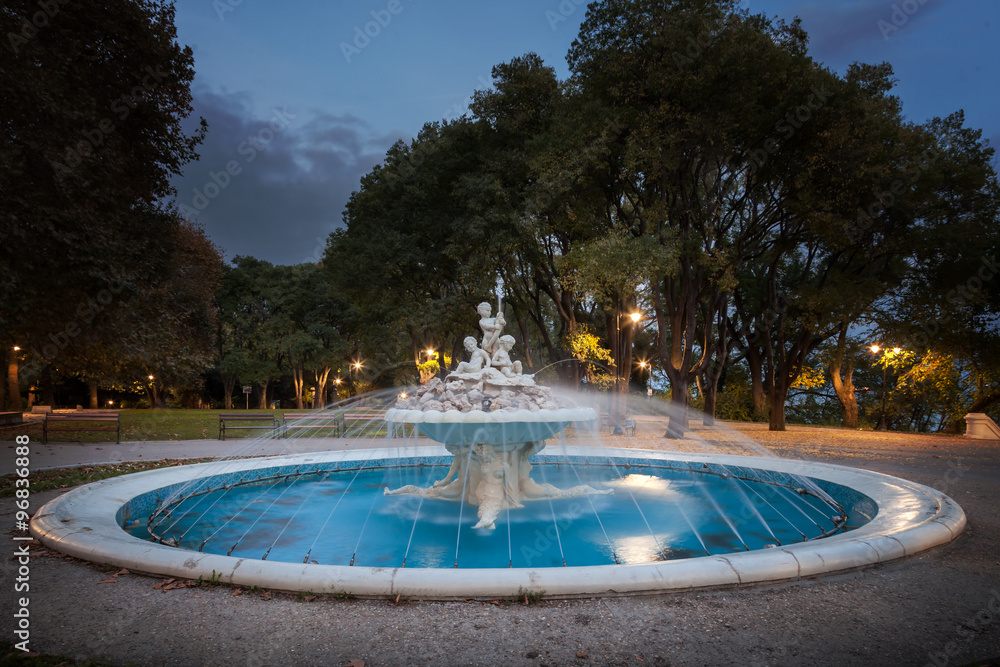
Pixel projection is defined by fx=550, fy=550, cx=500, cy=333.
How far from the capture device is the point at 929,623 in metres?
3.92

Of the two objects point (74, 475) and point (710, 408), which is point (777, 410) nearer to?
point (710, 408)

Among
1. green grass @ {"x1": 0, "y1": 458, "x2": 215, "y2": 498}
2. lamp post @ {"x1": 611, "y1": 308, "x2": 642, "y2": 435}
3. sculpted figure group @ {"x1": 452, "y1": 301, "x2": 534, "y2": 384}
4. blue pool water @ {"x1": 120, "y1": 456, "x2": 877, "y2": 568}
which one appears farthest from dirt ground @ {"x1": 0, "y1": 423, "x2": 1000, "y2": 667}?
lamp post @ {"x1": 611, "y1": 308, "x2": 642, "y2": 435}

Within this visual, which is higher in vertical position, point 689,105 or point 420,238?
point 689,105

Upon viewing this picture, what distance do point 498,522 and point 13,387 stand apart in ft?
91.5

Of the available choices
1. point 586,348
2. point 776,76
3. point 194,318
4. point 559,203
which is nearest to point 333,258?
point 194,318

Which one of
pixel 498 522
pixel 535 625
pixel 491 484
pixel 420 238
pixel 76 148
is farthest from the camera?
pixel 420 238

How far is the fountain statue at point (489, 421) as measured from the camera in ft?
24.5

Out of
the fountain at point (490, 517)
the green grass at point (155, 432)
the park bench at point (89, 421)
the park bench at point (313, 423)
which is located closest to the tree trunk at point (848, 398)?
the fountain at point (490, 517)

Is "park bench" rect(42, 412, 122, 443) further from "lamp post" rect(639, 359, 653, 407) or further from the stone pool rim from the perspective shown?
"lamp post" rect(639, 359, 653, 407)

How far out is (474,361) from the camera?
8.60m

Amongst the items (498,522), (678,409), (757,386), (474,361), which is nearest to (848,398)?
(757,386)

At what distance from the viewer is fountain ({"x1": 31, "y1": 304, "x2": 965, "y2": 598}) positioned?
4496 millimetres

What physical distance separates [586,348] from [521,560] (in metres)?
12.3

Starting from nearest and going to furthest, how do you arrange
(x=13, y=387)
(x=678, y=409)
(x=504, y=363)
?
(x=504, y=363), (x=678, y=409), (x=13, y=387)
